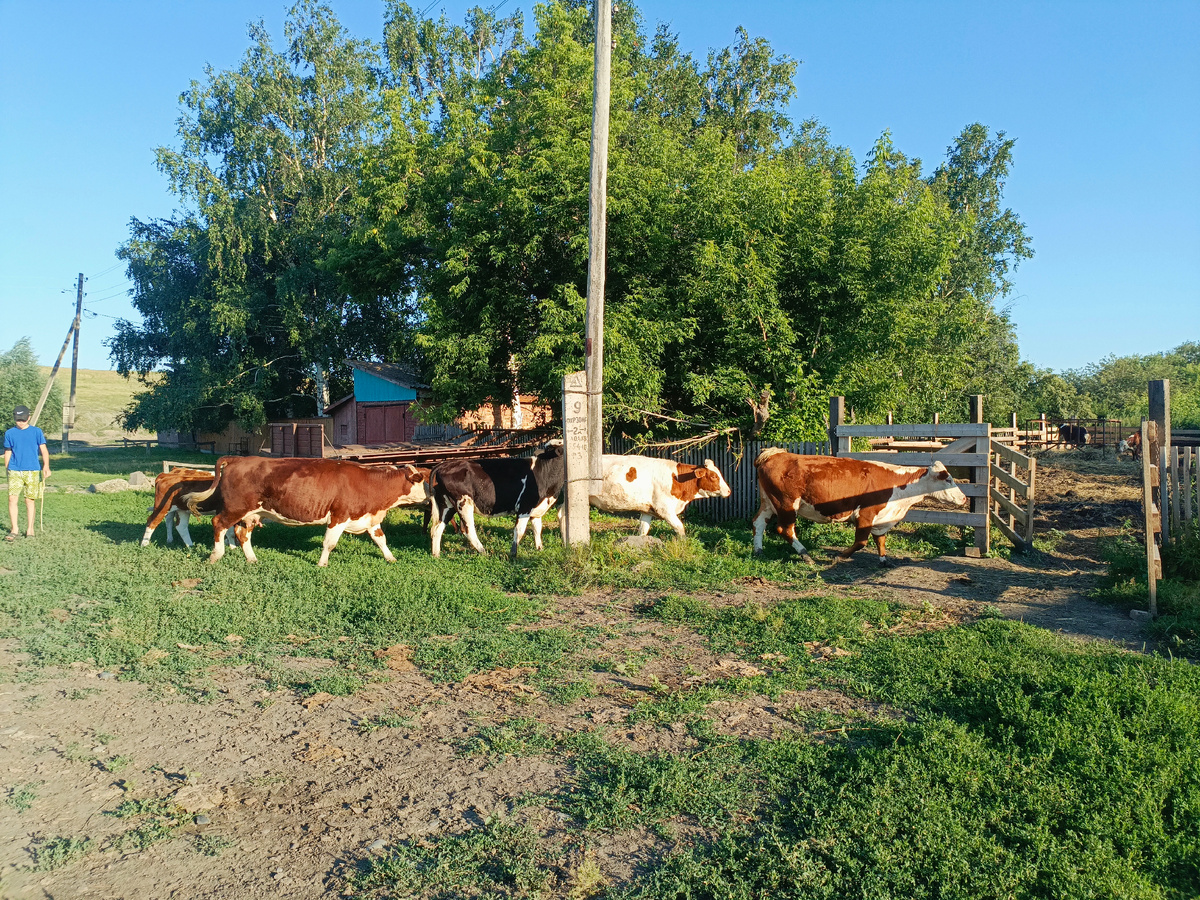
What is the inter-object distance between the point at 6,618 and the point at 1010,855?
917 cm

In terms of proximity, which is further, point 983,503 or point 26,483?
point 26,483

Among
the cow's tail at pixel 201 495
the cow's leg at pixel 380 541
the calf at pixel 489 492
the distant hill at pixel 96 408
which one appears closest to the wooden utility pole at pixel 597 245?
the calf at pixel 489 492

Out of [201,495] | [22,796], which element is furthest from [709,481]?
[22,796]

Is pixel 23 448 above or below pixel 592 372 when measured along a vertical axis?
below

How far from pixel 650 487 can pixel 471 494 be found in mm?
2934

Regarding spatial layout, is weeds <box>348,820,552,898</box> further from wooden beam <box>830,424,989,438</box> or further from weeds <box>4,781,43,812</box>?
wooden beam <box>830,424,989,438</box>

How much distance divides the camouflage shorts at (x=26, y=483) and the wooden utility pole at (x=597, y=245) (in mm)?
8715

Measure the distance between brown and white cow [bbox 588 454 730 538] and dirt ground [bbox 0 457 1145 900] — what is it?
477 cm

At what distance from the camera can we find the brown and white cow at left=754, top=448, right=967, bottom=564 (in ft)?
37.3

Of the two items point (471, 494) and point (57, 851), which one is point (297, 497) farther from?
point (57, 851)

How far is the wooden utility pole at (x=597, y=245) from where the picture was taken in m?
11.1

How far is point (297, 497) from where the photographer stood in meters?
11.1

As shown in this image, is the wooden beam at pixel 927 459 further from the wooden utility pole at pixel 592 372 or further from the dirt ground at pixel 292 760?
the wooden utility pole at pixel 592 372

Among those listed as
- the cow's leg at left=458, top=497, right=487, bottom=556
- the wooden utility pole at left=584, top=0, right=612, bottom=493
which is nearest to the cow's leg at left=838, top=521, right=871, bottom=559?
the wooden utility pole at left=584, top=0, right=612, bottom=493
